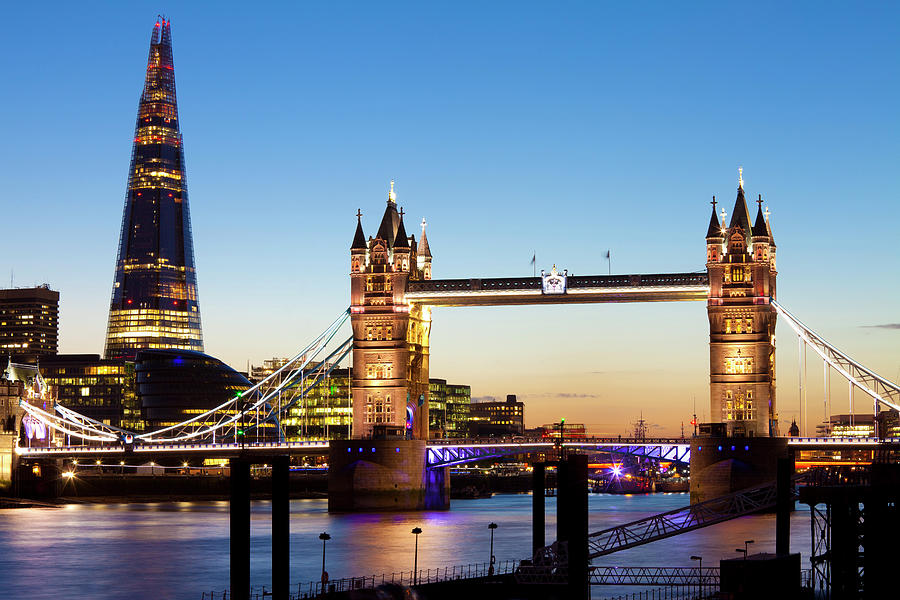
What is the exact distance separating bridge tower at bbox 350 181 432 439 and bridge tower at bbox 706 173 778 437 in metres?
25.0

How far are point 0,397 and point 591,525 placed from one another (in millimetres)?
63752

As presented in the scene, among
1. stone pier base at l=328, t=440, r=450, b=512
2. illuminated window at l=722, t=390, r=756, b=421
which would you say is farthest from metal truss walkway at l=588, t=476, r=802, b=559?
stone pier base at l=328, t=440, r=450, b=512

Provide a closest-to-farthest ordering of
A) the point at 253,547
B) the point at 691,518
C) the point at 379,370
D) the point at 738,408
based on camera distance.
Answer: the point at 691,518
the point at 253,547
the point at 738,408
the point at 379,370

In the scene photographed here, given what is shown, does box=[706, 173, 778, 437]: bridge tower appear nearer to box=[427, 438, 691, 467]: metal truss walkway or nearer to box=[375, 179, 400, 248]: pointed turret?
box=[427, 438, 691, 467]: metal truss walkway

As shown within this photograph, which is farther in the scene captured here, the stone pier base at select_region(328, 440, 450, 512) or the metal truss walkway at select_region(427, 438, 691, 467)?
the metal truss walkway at select_region(427, 438, 691, 467)

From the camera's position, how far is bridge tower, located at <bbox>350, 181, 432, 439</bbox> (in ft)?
406

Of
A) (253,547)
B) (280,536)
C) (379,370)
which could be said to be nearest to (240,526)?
(280,536)

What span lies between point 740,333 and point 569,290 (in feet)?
45.9

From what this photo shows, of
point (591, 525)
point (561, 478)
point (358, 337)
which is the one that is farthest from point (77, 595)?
point (358, 337)

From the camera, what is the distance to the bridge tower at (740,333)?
11800 cm

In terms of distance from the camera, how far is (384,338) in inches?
4904

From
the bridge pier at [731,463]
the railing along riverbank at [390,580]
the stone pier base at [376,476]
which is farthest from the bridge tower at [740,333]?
the railing along riverbank at [390,580]

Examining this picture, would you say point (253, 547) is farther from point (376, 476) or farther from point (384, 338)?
point (384, 338)

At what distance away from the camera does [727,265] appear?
118812mm
